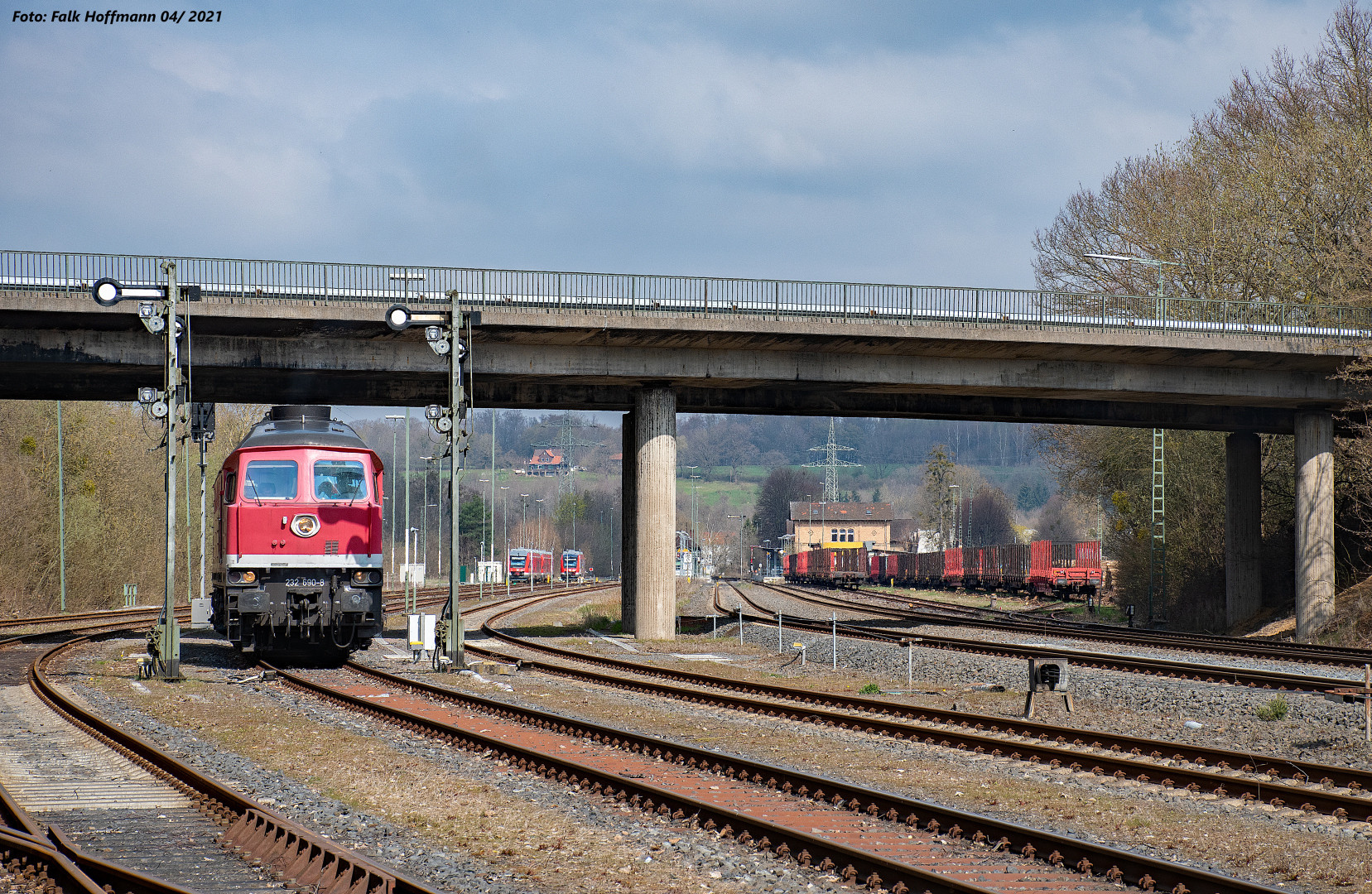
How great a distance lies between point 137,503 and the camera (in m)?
63.1

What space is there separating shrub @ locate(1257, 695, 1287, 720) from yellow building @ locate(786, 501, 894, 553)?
15509cm

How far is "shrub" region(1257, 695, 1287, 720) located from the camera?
16.5 metres

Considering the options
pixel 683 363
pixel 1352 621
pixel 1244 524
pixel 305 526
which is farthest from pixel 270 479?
pixel 1244 524

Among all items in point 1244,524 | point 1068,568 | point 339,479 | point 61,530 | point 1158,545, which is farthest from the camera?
point 1068,568

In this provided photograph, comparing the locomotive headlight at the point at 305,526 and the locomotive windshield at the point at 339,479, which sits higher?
the locomotive windshield at the point at 339,479

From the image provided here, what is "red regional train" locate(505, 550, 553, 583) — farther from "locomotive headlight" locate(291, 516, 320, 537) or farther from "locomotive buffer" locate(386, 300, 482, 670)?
"locomotive headlight" locate(291, 516, 320, 537)

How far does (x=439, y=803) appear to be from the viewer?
10781 mm

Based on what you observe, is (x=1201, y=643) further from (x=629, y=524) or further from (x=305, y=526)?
(x=305, y=526)

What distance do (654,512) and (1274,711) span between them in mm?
18590

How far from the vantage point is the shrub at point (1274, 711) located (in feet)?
54.2

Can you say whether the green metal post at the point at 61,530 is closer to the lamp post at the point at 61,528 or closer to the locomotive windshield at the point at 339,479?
the lamp post at the point at 61,528

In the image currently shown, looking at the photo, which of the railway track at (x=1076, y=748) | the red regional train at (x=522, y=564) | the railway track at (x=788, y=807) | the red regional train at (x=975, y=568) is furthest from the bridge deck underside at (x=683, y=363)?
the red regional train at (x=522, y=564)

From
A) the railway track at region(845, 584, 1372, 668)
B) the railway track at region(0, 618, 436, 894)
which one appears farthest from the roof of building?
the railway track at region(0, 618, 436, 894)

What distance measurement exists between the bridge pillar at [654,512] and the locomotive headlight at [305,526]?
12492mm
